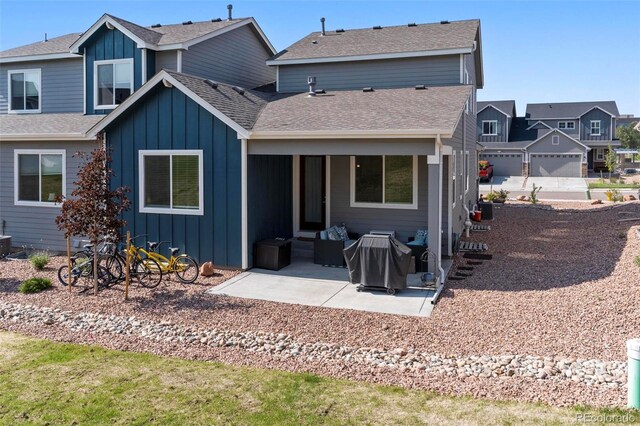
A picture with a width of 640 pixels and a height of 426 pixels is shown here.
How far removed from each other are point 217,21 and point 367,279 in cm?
1170

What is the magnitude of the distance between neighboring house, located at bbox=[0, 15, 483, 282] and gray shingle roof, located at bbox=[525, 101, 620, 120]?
42.8 metres

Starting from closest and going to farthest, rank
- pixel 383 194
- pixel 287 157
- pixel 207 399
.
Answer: pixel 207 399
pixel 383 194
pixel 287 157

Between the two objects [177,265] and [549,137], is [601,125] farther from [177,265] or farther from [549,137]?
[177,265]

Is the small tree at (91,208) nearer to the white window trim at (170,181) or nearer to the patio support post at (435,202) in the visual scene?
the white window trim at (170,181)

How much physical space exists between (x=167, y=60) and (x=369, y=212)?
7.18m

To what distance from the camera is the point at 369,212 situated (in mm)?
13430

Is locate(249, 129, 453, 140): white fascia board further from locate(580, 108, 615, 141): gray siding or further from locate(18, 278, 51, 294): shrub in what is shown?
locate(580, 108, 615, 141): gray siding

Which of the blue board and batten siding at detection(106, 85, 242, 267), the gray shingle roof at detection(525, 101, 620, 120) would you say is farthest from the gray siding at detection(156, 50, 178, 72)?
the gray shingle roof at detection(525, 101, 620, 120)

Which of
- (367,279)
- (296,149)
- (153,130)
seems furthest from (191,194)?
(367,279)

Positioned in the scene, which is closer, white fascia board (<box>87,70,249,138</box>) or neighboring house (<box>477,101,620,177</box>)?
white fascia board (<box>87,70,249,138</box>)

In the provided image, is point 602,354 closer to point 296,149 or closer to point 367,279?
point 367,279

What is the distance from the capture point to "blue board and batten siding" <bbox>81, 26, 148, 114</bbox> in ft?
48.4

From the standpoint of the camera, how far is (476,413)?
17.1ft

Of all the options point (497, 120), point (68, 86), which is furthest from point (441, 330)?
point (497, 120)
